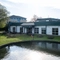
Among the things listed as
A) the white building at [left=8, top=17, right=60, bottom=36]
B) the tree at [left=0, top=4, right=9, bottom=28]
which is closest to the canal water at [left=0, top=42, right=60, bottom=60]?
the white building at [left=8, top=17, right=60, bottom=36]

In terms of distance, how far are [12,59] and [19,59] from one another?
2.35ft

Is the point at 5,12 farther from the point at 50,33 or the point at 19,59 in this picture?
the point at 19,59

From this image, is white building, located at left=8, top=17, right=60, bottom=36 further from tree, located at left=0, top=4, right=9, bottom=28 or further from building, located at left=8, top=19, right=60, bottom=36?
tree, located at left=0, top=4, right=9, bottom=28

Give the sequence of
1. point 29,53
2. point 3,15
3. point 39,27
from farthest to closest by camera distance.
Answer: point 3,15 → point 39,27 → point 29,53

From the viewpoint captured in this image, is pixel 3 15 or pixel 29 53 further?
pixel 3 15

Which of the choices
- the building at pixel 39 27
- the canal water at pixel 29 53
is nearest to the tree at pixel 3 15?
the building at pixel 39 27

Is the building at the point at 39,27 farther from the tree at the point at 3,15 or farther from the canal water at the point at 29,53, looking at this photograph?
the canal water at the point at 29,53

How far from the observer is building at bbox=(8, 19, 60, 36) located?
27.2 metres

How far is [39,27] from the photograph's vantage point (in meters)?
29.8

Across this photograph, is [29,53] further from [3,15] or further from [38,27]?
[3,15]

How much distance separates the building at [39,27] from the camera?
27.2 metres

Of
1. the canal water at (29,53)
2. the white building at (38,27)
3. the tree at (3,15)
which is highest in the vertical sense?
the tree at (3,15)

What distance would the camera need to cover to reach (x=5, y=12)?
3444cm

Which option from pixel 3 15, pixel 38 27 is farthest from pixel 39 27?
pixel 3 15
